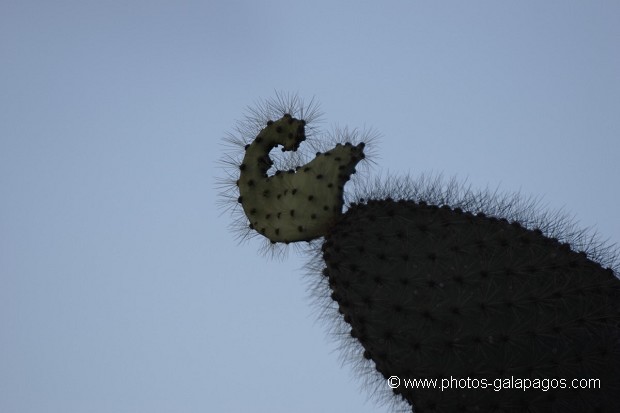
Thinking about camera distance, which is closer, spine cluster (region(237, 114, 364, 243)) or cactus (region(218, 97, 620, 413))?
cactus (region(218, 97, 620, 413))

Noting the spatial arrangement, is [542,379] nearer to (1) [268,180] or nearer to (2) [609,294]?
(2) [609,294]

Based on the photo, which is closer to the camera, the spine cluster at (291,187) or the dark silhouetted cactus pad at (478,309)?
Answer: the dark silhouetted cactus pad at (478,309)

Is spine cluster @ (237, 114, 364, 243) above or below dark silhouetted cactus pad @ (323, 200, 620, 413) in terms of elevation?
above

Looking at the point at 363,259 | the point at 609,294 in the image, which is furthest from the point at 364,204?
the point at 609,294

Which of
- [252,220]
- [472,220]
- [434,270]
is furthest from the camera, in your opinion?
[252,220]

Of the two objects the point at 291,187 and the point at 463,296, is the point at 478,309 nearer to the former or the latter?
the point at 463,296

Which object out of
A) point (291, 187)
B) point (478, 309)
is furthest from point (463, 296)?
point (291, 187)

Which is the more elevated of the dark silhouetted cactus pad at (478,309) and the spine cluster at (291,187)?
the spine cluster at (291,187)
